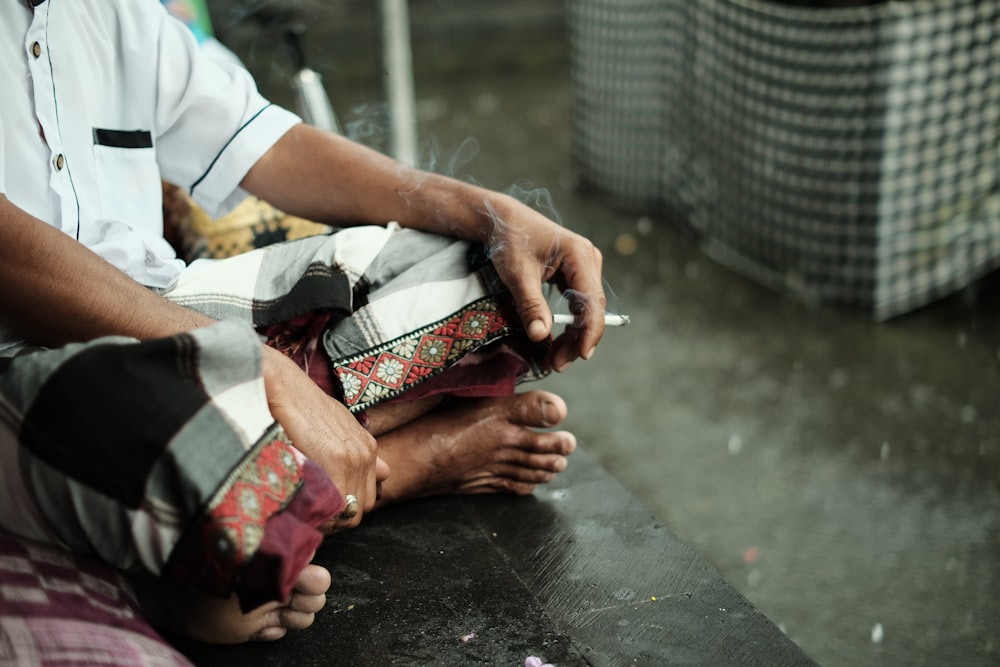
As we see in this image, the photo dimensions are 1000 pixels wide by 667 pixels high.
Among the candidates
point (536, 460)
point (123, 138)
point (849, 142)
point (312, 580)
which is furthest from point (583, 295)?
point (849, 142)

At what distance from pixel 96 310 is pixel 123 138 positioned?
20.5 inches

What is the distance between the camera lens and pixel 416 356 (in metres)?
1.79

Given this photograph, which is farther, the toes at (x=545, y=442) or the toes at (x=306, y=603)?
the toes at (x=545, y=442)

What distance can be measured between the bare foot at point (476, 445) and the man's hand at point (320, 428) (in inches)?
14.1

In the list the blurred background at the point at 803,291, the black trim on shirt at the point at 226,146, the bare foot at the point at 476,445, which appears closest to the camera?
the bare foot at the point at 476,445

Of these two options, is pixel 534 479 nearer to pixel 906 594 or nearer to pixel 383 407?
pixel 383 407

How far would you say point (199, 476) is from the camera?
123cm

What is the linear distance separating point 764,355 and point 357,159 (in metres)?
1.96

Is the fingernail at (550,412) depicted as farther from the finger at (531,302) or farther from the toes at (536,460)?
the finger at (531,302)

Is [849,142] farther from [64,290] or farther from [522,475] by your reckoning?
[64,290]

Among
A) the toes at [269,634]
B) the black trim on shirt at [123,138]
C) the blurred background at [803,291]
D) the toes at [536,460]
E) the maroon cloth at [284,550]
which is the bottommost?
the blurred background at [803,291]

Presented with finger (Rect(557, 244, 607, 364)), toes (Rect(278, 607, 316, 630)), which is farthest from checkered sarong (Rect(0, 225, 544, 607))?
finger (Rect(557, 244, 607, 364))

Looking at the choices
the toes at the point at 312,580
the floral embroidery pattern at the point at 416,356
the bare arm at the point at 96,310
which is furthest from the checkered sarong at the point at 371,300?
the toes at the point at 312,580

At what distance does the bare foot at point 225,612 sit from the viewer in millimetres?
1466
